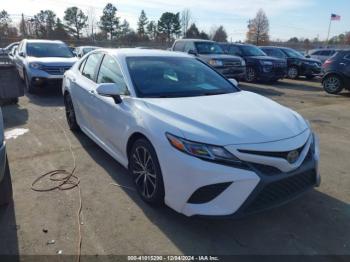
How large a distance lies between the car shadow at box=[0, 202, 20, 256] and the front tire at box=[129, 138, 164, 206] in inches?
51.7

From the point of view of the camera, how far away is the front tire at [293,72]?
17.2 meters

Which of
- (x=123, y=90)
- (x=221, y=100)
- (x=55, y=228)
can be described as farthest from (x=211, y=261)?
(x=123, y=90)

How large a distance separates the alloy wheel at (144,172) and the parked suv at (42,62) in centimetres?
718

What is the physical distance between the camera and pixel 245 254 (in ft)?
9.55

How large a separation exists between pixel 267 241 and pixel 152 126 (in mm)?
1564

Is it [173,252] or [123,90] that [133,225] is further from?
[123,90]

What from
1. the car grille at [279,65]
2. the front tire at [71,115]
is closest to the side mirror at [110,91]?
the front tire at [71,115]

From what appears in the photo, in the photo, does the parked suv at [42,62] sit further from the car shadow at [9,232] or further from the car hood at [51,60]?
the car shadow at [9,232]

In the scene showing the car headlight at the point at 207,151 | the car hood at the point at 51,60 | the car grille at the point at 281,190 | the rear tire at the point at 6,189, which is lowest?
the rear tire at the point at 6,189

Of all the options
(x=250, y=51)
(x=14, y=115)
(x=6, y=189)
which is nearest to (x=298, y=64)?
(x=250, y=51)

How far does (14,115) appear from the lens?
7.64 m

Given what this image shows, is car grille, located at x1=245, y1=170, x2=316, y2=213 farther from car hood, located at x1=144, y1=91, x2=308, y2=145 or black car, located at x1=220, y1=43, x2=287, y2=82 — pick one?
black car, located at x1=220, y1=43, x2=287, y2=82

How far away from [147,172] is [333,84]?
36.6 ft

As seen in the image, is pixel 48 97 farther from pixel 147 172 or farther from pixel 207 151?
pixel 207 151
